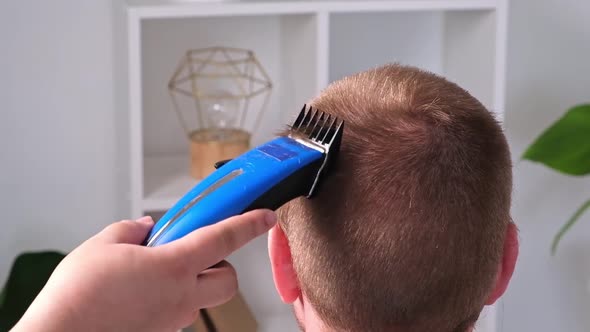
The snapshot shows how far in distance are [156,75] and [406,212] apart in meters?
1.16

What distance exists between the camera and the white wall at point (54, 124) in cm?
178

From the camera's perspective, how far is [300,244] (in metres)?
0.82

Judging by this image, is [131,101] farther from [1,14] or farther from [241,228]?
[241,228]

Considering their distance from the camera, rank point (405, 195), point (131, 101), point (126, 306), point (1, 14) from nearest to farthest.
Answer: point (126, 306), point (405, 195), point (131, 101), point (1, 14)

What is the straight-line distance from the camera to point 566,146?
5.82 feet

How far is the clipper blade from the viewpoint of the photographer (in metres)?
0.70

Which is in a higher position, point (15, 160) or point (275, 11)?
point (275, 11)

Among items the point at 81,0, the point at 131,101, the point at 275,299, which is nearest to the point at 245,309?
the point at 275,299

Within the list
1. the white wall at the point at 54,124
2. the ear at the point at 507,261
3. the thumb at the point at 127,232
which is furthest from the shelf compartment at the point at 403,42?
the thumb at the point at 127,232

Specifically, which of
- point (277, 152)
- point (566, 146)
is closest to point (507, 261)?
point (277, 152)

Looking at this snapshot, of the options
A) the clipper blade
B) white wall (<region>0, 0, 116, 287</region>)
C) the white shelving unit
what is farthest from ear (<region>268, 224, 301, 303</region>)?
white wall (<region>0, 0, 116, 287</region>)

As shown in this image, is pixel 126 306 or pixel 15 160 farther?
pixel 15 160

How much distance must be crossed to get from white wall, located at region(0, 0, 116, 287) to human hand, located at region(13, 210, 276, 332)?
3.97ft

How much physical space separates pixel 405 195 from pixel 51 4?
124 cm
